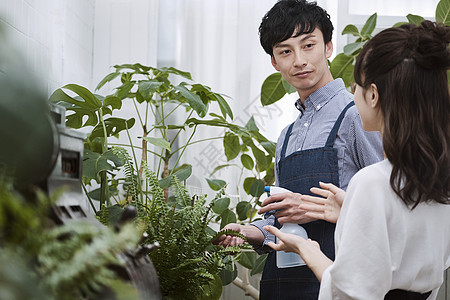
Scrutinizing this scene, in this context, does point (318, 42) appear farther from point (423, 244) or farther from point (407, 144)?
point (423, 244)

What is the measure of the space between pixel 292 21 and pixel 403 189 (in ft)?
3.12

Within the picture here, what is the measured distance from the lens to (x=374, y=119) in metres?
1.06

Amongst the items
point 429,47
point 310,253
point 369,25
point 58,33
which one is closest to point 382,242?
point 310,253

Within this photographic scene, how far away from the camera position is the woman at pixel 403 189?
3.00 ft

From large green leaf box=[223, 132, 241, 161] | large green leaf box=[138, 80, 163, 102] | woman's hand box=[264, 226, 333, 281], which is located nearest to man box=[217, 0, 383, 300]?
woman's hand box=[264, 226, 333, 281]

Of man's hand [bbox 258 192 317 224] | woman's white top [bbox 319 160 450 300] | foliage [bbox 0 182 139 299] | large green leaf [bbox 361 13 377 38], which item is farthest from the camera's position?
large green leaf [bbox 361 13 377 38]

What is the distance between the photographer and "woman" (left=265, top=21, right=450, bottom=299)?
3.00 feet

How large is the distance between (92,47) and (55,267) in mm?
2835

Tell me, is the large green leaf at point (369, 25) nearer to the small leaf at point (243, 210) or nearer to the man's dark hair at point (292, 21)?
the man's dark hair at point (292, 21)

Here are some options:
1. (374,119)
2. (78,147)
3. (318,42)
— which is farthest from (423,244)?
(318,42)

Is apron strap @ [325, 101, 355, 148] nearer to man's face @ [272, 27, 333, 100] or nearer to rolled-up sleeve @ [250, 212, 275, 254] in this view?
man's face @ [272, 27, 333, 100]

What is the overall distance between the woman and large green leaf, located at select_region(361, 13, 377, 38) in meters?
1.65

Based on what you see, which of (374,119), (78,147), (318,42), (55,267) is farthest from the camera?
(318,42)

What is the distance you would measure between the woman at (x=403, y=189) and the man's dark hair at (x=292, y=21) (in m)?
0.70
